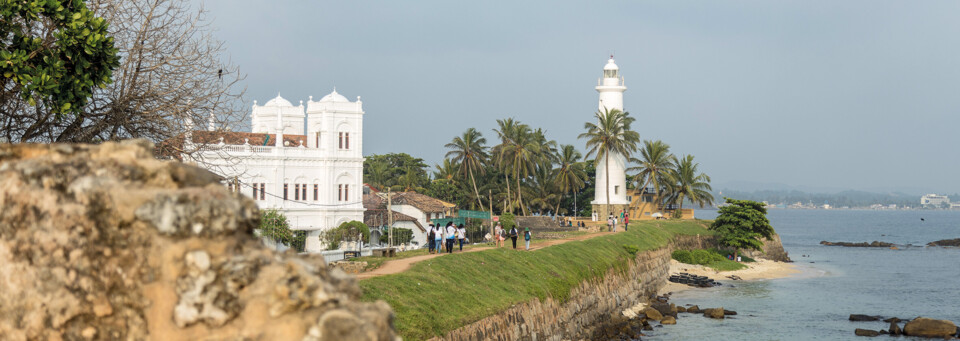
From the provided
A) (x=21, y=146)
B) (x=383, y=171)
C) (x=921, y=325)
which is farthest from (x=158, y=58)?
(x=383, y=171)

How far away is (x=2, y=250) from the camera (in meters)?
5.20

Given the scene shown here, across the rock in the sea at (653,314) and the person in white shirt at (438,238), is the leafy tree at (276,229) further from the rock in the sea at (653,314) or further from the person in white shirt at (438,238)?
the rock in the sea at (653,314)

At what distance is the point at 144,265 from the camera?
483 centimetres

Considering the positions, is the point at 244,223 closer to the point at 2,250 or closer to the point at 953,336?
the point at 2,250

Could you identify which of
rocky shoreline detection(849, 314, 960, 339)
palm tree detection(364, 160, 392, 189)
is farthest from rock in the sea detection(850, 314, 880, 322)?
palm tree detection(364, 160, 392, 189)

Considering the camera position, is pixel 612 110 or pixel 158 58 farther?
pixel 612 110

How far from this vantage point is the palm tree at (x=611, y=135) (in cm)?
6575

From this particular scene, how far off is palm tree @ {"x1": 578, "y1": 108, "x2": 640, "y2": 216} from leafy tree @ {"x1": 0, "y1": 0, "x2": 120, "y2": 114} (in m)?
55.8

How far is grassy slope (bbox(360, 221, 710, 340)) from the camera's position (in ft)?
53.5

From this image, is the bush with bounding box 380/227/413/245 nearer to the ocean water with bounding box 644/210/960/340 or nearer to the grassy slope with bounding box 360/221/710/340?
the ocean water with bounding box 644/210/960/340

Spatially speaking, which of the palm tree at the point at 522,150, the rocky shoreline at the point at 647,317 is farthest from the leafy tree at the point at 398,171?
the rocky shoreline at the point at 647,317

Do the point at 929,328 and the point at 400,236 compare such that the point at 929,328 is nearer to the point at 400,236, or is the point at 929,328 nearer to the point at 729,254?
the point at 729,254

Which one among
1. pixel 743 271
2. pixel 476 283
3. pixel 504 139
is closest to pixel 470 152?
pixel 504 139

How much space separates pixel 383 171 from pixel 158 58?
72.2 meters
